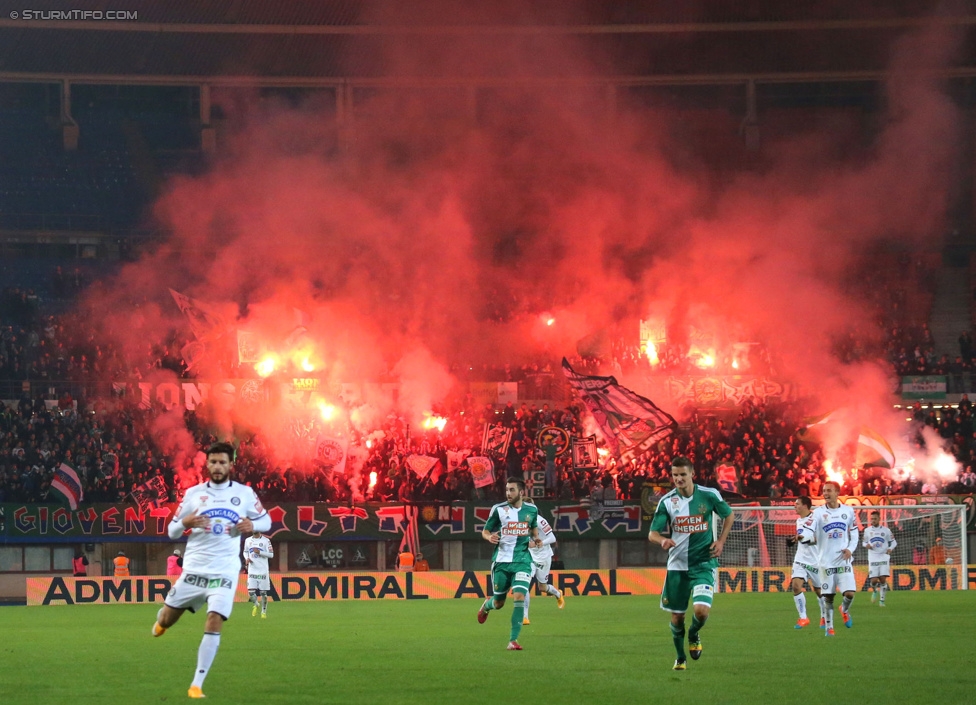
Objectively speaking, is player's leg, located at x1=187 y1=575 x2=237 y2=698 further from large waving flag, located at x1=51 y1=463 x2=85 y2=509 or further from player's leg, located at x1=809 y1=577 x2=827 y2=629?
large waving flag, located at x1=51 y1=463 x2=85 y2=509

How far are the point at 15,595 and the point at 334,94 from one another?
21526mm

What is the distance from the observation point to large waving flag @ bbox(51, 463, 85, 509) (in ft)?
118

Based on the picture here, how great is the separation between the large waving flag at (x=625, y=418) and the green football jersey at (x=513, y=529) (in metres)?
21.5

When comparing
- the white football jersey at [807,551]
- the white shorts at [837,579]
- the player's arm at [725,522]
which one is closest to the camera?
the player's arm at [725,522]

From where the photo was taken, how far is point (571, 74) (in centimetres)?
4616

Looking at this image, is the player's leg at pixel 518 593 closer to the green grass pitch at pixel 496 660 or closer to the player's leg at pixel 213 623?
the green grass pitch at pixel 496 660

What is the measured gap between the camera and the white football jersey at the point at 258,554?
24.9m

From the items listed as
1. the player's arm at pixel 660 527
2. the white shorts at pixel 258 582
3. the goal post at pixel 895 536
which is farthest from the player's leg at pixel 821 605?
the goal post at pixel 895 536

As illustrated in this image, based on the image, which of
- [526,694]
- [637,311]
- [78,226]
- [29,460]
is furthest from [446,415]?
[526,694]

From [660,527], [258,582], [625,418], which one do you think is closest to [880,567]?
[258,582]

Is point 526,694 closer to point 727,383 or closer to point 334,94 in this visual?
point 727,383

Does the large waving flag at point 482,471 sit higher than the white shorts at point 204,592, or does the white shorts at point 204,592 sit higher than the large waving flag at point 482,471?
the large waving flag at point 482,471

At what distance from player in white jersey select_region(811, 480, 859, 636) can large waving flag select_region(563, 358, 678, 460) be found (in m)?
19.0

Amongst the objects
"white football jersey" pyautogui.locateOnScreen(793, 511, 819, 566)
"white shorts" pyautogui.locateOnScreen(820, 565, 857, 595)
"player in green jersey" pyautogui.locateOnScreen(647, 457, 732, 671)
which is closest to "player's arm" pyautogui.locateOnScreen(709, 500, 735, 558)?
"player in green jersey" pyautogui.locateOnScreen(647, 457, 732, 671)
